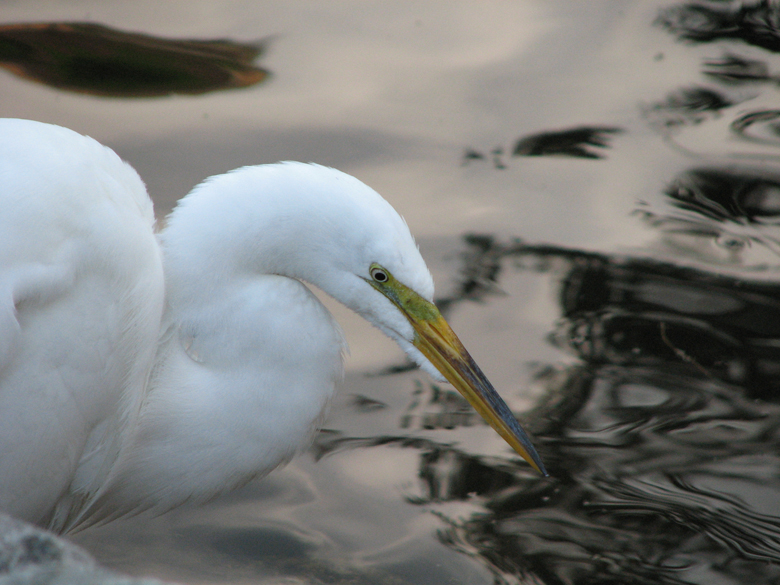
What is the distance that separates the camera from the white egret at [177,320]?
6.18 feet

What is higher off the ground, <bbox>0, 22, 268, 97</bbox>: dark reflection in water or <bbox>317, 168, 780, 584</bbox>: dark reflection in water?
<bbox>0, 22, 268, 97</bbox>: dark reflection in water

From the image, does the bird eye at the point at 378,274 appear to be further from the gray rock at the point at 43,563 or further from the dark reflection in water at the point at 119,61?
the dark reflection in water at the point at 119,61

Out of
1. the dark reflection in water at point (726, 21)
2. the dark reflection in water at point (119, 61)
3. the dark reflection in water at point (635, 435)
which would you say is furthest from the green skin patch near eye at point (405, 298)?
the dark reflection in water at point (726, 21)

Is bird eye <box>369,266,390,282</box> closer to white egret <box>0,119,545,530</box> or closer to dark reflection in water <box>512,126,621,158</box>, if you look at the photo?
white egret <box>0,119,545,530</box>

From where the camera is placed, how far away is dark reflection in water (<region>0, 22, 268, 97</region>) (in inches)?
169

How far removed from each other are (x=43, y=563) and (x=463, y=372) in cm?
118

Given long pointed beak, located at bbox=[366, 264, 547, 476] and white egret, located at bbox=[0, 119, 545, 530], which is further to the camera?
long pointed beak, located at bbox=[366, 264, 547, 476]

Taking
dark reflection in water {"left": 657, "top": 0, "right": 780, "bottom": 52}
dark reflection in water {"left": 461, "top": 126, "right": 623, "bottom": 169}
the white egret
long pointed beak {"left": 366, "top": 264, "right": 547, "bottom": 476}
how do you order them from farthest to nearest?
1. dark reflection in water {"left": 657, "top": 0, "right": 780, "bottom": 52}
2. dark reflection in water {"left": 461, "top": 126, "right": 623, "bottom": 169}
3. long pointed beak {"left": 366, "top": 264, "right": 547, "bottom": 476}
4. the white egret

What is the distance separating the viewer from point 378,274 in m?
1.95

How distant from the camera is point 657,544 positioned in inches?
96.0

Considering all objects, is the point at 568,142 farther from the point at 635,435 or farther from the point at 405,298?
the point at 405,298

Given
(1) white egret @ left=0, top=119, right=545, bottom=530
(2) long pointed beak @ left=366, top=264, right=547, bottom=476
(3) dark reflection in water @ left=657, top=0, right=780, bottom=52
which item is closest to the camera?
(1) white egret @ left=0, top=119, right=545, bottom=530

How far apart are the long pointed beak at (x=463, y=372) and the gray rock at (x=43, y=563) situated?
106cm

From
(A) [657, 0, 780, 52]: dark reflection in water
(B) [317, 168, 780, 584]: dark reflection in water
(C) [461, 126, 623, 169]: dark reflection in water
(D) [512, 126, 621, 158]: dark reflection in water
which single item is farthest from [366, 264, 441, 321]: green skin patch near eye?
(A) [657, 0, 780, 52]: dark reflection in water
